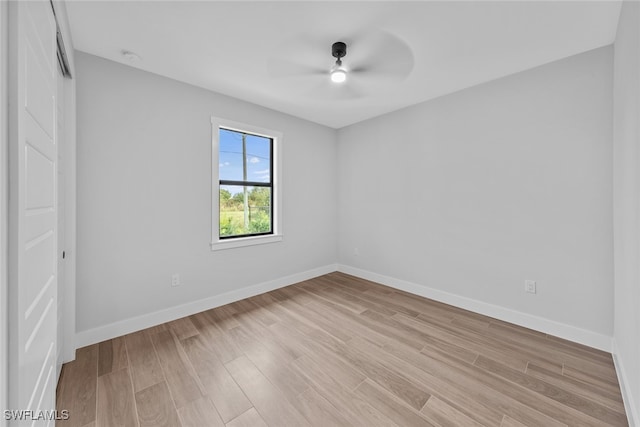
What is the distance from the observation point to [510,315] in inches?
102

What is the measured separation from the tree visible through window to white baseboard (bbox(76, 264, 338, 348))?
705mm

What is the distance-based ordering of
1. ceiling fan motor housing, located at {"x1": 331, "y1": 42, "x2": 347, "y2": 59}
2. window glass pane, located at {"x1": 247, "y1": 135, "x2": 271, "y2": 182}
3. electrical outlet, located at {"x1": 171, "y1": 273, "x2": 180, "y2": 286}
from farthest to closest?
window glass pane, located at {"x1": 247, "y1": 135, "x2": 271, "y2": 182} < electrical outlet, located at {"x1": 171, "y1": 273, "x2": 180, "y2": 286} < ceiling fan motor housing, located at {"x1": 331, "y1": 42, "x2": 347, "y2": 59}

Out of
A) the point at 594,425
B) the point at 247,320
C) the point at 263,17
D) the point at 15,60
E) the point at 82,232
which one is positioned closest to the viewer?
the point at 15,60

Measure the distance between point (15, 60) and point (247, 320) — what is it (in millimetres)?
2454

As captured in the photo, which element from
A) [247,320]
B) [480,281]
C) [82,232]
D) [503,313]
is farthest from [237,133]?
[503,313]

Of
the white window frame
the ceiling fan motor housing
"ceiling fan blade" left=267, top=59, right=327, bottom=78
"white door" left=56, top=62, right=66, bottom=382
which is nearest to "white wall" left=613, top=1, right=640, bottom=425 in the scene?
the ceiling fan motor housing

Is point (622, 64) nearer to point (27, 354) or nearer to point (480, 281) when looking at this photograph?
point (480, 281)

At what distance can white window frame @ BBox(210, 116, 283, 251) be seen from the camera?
290 cm

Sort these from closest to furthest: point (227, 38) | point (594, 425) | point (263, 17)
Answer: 1. point (594, 425)
2. point (263, 17)
3. point (227, 38)

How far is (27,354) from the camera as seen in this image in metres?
0.78

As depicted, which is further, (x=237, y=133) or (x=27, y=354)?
(x=237, y=133)

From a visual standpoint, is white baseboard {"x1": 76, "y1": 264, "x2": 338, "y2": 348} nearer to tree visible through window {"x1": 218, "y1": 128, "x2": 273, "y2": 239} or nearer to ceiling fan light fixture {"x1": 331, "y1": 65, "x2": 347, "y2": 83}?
tree visible through window {"x1": 218, "y1": 128, "x2": 273, "y2": 239}

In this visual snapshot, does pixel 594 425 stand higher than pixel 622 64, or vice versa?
pixel 622 64
